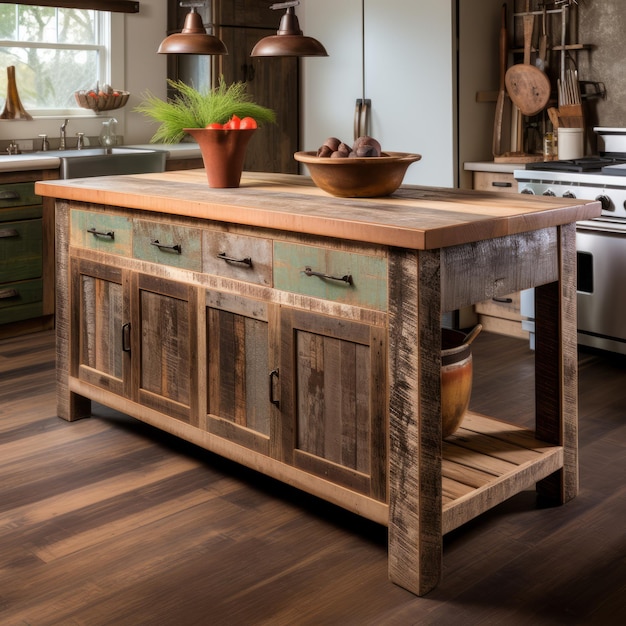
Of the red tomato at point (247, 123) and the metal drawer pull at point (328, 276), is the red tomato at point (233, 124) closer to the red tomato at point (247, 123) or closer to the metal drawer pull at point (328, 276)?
the red tomato at point (247, 123)

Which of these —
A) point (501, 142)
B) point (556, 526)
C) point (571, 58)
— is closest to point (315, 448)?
point (556, 526)

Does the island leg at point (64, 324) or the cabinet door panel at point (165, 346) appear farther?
the island leg at point (64, 324)

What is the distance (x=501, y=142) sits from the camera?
187 inches

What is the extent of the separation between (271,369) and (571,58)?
3.03 meters

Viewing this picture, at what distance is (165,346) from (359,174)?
0.88 metres

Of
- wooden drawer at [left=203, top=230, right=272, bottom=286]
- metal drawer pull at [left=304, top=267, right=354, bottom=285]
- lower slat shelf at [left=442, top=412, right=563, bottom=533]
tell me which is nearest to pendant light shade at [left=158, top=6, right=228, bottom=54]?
wooden drawer at [left=203, top=230, right=272, bottom=286]

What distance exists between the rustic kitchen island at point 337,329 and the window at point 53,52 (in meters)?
2.63

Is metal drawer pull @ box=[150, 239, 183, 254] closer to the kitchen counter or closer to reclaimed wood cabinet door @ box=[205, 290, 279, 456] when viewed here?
reclaimed wood cabinet door @ box=[205, 290, 279, 456]

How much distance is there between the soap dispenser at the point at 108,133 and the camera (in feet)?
18.7

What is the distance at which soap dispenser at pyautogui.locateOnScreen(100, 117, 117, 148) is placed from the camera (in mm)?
5707

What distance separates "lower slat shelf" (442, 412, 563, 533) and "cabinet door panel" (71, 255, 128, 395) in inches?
48.5

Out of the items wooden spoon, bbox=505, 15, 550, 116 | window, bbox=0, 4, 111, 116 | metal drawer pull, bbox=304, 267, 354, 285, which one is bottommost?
metal drawer pull, bbox=304, 267, 354, 285

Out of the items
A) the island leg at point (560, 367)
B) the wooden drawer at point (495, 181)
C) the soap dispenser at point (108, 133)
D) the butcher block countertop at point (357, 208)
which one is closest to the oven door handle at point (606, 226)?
the wooden drawer at point (495, 181)

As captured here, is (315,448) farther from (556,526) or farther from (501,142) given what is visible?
(501,142)
